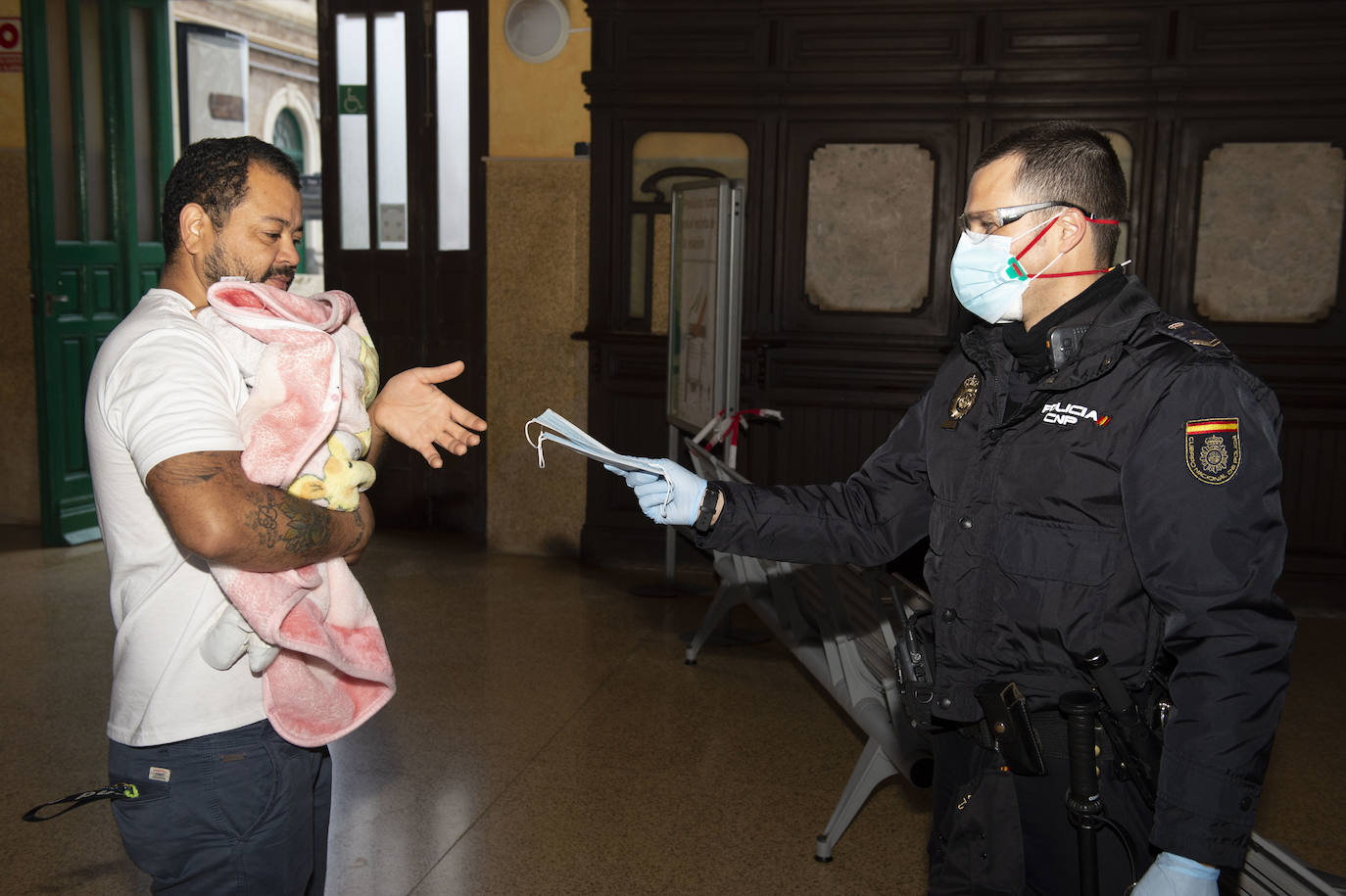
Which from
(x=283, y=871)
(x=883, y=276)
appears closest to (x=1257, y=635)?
(x=283, y=871)

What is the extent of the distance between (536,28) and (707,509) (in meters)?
4.40

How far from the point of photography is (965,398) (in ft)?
5.82

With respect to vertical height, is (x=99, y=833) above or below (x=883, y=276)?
below

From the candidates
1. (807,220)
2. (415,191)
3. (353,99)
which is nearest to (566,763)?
(807,220)

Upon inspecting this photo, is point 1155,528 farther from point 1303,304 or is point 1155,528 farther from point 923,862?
point 1303,304

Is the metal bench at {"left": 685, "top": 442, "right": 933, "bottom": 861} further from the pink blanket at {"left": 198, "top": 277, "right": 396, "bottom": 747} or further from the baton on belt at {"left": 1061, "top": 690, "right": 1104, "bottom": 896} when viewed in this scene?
the pink blanket at {"left": 198, "top": 277, "right": 396, "bottom": 747}

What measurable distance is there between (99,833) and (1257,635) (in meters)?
2.86

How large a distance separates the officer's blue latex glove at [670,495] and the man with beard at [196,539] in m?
0.44

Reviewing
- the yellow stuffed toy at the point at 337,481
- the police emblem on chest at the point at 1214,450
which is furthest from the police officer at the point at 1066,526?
the yellow stuffed toy at the point at 337,481

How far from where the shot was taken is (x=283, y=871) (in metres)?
1.62

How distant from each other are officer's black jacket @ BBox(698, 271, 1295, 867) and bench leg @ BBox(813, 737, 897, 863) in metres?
1.30

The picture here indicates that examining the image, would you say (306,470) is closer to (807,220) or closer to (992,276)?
(992,276)

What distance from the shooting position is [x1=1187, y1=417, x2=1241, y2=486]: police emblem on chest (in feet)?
4.64

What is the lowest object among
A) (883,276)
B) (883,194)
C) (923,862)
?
(923,862)
